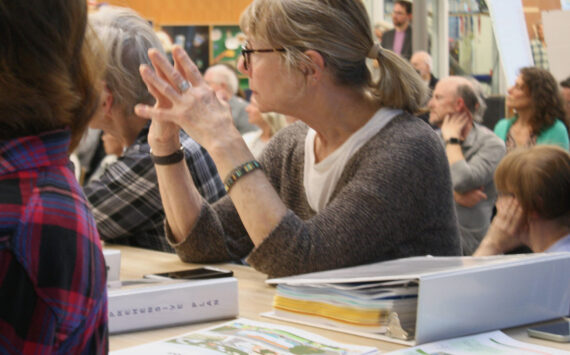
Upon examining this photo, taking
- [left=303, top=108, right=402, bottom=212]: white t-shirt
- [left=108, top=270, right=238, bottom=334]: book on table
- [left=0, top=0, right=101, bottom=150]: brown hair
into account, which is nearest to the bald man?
[left=303, top=108, right=402, bottom=212]: white t-shirt

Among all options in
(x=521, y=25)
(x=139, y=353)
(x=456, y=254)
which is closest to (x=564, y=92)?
(x=521, y=25)

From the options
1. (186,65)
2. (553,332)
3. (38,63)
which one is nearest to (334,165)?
(186,65)

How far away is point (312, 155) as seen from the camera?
1.87 metres

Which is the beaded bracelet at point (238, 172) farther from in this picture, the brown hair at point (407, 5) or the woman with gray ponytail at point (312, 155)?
the brown hair at point (407, 5)

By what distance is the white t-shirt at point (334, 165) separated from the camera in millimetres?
1739

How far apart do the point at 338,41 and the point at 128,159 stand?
2.39 ft

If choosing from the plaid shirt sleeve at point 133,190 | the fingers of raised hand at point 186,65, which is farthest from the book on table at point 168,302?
the plaid shirt sleeve at point 133,190

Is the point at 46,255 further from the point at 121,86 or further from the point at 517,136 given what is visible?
the point at 517,136

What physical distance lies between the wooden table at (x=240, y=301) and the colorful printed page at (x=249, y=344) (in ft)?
0.14

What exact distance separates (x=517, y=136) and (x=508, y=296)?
3129mm

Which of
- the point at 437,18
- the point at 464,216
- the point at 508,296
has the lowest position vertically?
the point at 464,216

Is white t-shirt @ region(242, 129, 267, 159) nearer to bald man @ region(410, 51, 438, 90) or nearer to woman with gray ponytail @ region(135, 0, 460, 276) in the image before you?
bald man @ region(410, 51, 438, 90)

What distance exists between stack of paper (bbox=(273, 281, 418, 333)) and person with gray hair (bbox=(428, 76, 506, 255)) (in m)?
2.50

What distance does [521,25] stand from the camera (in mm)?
2375
